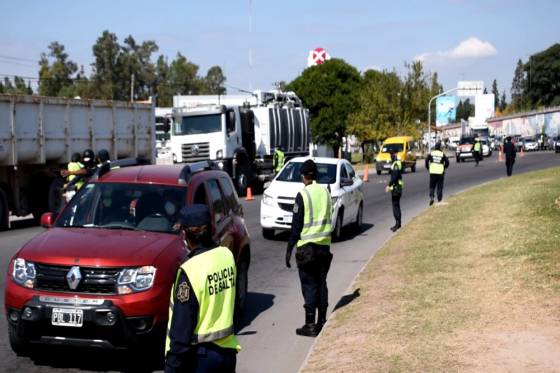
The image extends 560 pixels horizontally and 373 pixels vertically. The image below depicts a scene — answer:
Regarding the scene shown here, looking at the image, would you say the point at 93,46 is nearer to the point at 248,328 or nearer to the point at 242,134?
the point at 242,134

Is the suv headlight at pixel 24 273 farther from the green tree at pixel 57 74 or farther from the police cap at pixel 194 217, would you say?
the green tree at pixel 57 74

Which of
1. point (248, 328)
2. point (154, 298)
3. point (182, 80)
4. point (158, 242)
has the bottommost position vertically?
point (248, 328)

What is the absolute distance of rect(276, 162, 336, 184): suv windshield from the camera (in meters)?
17.1

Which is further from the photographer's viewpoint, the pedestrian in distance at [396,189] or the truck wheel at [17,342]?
the pedestrian in distance at [396,189]

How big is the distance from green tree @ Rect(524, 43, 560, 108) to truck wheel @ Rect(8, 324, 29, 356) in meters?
117

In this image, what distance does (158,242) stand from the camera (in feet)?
23.5

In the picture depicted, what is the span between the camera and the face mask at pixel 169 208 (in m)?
7.82

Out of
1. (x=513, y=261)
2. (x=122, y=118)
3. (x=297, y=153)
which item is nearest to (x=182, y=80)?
(x=297, y=153)

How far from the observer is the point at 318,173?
17469 mm

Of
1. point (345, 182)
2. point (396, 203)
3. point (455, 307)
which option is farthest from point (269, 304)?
point (396, 203)

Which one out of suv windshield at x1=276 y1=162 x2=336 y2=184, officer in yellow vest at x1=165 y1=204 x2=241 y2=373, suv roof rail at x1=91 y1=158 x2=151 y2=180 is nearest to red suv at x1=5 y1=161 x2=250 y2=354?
suv roof rail at x1=91 y1=158 x2=151 y2=180

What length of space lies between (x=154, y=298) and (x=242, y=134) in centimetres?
→ 2293

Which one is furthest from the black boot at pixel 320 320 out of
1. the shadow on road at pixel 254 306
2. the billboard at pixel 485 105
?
the billboard at pixel 485 105

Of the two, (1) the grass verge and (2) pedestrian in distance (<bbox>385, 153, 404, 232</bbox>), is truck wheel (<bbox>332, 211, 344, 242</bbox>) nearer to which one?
(2) pedestrian in distance (<bbox>385, 153, 404, 232</bbox>)
